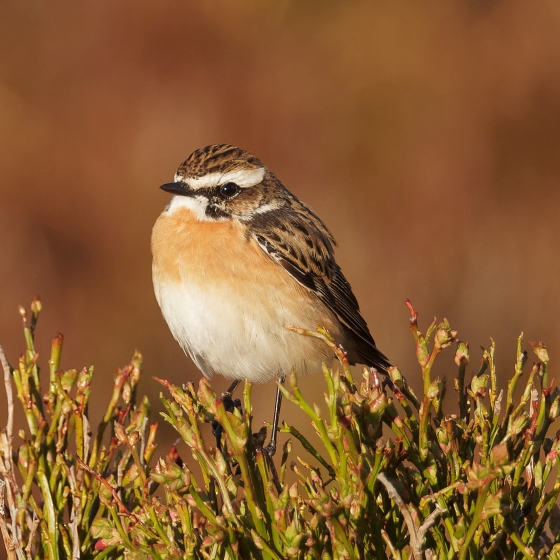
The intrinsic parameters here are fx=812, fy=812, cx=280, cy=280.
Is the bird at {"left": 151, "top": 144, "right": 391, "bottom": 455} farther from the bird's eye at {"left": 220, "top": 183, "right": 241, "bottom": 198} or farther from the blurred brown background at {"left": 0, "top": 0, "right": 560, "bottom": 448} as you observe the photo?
Answer: the blurred brown background at {"left": 0, "top": 0, "right": 560, "bottom": 448}

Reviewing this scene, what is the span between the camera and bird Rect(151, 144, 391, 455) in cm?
426

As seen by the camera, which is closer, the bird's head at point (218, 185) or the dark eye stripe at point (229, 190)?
the bird's head at point (218, 185)

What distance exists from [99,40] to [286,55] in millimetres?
1919

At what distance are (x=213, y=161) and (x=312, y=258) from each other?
0.85 m

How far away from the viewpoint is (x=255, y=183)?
480 cm

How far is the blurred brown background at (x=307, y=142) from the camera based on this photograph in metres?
7.52

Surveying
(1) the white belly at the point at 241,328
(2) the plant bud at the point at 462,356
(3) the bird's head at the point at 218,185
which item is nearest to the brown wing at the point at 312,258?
(3) the bird's head at the point at 218,185

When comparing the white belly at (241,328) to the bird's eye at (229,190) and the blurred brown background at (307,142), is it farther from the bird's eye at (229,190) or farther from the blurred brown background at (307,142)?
the blurred brown background at (307,142)

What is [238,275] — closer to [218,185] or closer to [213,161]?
[218,185]

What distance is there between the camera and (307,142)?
26.3ft

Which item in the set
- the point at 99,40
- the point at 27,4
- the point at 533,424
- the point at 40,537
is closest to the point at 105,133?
the point at 99,40

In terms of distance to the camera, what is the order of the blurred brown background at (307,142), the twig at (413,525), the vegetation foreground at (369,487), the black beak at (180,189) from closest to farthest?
the twig at (413,525)
the vegetation foreground at (369,487)
the black beak at (180,189)
the blurred brown background at (307,142)

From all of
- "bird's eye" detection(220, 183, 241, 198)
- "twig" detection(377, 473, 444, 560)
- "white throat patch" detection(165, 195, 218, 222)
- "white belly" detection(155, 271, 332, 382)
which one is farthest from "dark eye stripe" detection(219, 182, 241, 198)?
"twig" detection(377, 473, 444, 560)

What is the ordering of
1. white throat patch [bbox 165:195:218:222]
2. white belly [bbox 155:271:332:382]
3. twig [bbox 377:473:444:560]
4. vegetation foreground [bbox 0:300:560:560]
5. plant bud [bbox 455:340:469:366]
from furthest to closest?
white throat patch [bbox 165:195:218:222], white belly [bbox 155:271:332:382], plant bud [bbox 455:340:469:366], vegetation foreground [bbox 0:300:560:560], twig [bbox 377:473:444:560]
